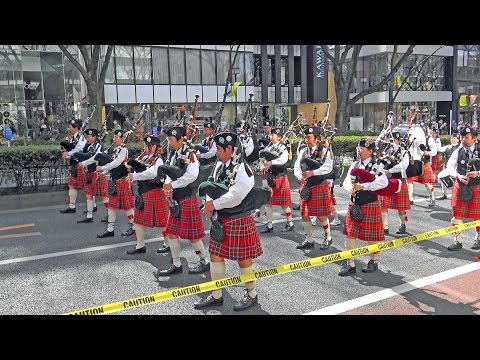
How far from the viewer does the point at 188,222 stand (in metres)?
5.46

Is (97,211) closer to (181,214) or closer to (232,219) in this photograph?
(181,214)

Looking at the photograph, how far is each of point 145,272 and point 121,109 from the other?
21.8 meters

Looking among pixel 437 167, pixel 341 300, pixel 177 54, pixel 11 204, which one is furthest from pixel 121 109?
pixel 341 300

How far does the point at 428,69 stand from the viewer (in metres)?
38.6

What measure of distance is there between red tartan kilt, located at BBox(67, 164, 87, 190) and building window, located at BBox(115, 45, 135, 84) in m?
17.9

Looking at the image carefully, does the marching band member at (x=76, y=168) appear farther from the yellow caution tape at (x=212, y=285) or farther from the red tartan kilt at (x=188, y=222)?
the yellow caution tape at (x=212, y=285)

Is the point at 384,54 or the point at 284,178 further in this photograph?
the point at 384,54

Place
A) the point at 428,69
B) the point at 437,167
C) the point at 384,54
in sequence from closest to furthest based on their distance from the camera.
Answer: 1. the point at 437,167
2. the point at 384,54
3. the point at 428,69

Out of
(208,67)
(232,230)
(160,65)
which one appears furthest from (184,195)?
(208,67)

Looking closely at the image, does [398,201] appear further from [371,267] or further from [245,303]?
[245,303]

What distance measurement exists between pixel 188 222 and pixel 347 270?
2201mm

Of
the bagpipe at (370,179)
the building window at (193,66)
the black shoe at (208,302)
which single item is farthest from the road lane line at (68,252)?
the building window at (193,66)

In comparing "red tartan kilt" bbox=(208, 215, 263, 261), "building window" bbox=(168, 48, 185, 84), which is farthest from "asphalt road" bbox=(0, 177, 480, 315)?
"building window" bbox=(168, 48, 185, 84)

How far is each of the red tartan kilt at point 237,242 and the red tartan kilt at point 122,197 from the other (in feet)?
10.8
